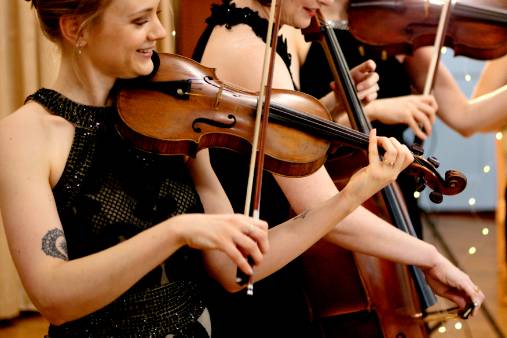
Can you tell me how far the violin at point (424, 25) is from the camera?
1.93 meters

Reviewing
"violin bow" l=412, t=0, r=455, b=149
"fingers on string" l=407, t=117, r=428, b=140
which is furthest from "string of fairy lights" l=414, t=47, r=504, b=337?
"fingers on string" l=407, t=117, r=428, b=140

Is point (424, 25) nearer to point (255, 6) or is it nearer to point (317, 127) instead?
point (255, 6)

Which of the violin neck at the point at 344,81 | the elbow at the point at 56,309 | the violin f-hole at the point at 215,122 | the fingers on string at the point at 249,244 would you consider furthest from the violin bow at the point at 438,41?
the elbow at the point at 56,309

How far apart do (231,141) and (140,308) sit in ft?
0.97

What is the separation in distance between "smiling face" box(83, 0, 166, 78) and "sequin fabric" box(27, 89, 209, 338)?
0.08 m

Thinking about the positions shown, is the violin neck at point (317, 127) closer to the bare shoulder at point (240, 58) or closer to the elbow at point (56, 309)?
the bare shoulder at point (240, 58)

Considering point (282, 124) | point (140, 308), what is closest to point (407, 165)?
point (282, 124)

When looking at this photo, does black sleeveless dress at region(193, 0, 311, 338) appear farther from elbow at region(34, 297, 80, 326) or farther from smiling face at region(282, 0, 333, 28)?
elbow at region(34, 297, 80, 326)

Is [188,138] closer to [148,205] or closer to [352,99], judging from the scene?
[148,205]

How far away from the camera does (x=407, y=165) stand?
4.05 feet

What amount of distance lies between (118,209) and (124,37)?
0.85 feet

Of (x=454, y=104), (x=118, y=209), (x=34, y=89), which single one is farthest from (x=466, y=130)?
(x=34, y=89)

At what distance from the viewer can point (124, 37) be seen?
1.18m

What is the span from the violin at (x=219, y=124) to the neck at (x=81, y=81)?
4cm
